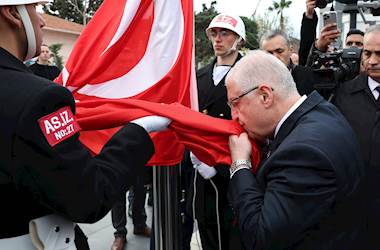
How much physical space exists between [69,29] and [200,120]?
2598 centimetres

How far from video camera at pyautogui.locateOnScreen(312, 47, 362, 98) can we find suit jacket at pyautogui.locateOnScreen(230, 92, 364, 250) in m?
1.12

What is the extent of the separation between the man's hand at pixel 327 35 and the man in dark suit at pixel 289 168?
1.48 meters

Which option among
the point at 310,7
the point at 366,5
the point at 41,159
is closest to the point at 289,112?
the point at 41,159

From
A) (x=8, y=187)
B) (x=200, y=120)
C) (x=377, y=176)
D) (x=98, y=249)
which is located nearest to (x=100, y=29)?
(x=200, y=120)

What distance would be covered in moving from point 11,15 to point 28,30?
0.07m

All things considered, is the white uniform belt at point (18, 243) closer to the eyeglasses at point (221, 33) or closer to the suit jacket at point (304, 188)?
the suit jacket at point (304, 188)

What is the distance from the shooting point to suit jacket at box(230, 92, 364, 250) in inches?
57.1

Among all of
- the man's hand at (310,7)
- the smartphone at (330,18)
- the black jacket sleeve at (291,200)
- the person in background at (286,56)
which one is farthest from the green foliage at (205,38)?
the black jacket sleeve at (291,200)

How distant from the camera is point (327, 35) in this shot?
120 inches

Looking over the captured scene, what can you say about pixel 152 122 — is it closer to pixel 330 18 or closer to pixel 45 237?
pixel 45 237

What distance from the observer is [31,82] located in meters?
1.21

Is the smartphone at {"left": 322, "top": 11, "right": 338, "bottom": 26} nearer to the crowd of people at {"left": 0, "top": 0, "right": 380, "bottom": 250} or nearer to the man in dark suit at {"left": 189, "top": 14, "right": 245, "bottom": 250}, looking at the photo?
the man in dark suit at {"left": 189, "top": 14, "right": 245, "bottom": 250}

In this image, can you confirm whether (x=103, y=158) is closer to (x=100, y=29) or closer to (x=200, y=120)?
(x=200, y=120)

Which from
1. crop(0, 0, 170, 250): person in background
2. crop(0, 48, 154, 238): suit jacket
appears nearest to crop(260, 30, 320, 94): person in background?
crop(0, 0, 170, 250): person in background
